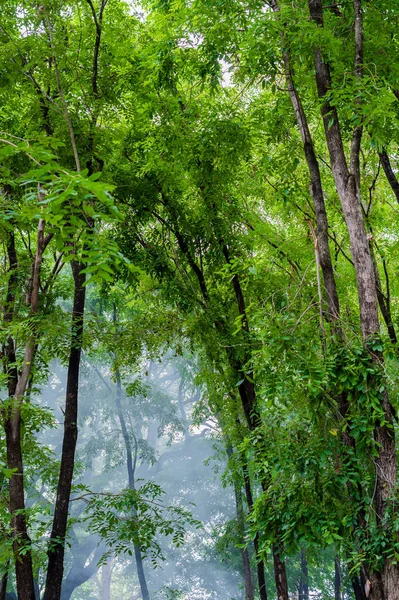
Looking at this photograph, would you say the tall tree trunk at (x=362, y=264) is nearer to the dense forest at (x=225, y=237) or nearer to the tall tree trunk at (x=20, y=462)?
the dense forest at (x=225, y=237)

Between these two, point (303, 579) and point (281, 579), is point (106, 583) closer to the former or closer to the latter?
point (303, 579)

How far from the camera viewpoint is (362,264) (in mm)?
3807

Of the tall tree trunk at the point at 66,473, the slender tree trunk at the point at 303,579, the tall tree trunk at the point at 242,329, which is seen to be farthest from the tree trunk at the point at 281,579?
the slender tree trunk at the point at 303,579

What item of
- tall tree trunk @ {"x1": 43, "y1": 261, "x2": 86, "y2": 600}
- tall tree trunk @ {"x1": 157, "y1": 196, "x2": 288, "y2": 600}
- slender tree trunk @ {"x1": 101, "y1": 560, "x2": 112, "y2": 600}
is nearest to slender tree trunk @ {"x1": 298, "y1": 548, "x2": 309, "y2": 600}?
tall tree trunk @ {"x1": 157, "y1": 196, "x2": 288, "y2": 600}

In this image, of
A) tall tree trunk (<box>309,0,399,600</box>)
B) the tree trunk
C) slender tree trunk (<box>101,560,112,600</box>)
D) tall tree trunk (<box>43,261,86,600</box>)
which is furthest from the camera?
slender tree trunk (<box>101,560,112,600</box>)

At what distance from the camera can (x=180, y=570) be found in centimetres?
2406

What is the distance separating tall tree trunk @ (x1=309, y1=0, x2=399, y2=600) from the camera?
11.2 ft

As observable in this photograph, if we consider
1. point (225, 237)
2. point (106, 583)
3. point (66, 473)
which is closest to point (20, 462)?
point (66, 473)

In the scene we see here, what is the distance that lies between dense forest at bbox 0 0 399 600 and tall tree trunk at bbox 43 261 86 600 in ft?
0.09

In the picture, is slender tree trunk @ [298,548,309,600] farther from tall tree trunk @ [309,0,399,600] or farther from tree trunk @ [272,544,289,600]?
tall tree trunk @ [309,0,399,600]

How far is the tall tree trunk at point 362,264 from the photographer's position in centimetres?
341

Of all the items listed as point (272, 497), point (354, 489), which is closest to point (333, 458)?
point (354, 489)

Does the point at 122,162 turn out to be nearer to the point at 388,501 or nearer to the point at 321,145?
the point at 321,145

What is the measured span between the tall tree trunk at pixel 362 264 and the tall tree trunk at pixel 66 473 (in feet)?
8.49
